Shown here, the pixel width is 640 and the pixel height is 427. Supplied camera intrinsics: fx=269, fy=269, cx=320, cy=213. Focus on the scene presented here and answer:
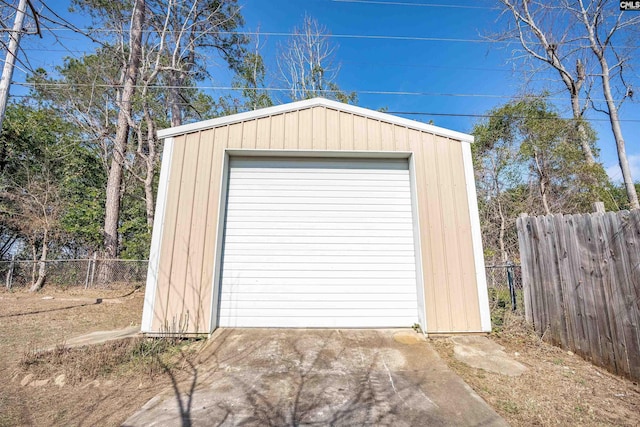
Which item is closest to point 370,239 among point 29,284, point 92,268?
point 92,268

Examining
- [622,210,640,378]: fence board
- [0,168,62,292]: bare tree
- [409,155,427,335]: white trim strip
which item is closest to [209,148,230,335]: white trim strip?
[409,155,427,335]: white trim strip

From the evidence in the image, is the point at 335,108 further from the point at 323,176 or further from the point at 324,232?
the point at 324,232

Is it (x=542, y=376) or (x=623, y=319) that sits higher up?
(x=623, y=319)

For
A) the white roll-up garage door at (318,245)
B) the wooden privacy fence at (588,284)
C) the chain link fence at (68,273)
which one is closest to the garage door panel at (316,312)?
the white roll-up garage door at (318,245)

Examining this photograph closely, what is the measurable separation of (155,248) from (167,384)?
6.09 feet

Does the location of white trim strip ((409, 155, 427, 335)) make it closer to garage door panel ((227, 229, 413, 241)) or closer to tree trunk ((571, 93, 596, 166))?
garage door panel ((227, 229, 413, 241))

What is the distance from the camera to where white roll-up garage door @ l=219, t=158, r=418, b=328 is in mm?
4137

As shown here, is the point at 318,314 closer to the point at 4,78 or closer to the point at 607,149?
the point at 4,78

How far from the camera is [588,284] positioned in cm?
298

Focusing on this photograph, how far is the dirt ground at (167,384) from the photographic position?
84.7 inches

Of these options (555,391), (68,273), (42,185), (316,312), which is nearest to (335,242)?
(316,312)

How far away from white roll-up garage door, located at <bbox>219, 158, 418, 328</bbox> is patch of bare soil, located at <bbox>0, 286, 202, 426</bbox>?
44.9 inches

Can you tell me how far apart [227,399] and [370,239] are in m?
2.85

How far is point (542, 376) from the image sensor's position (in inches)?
107
